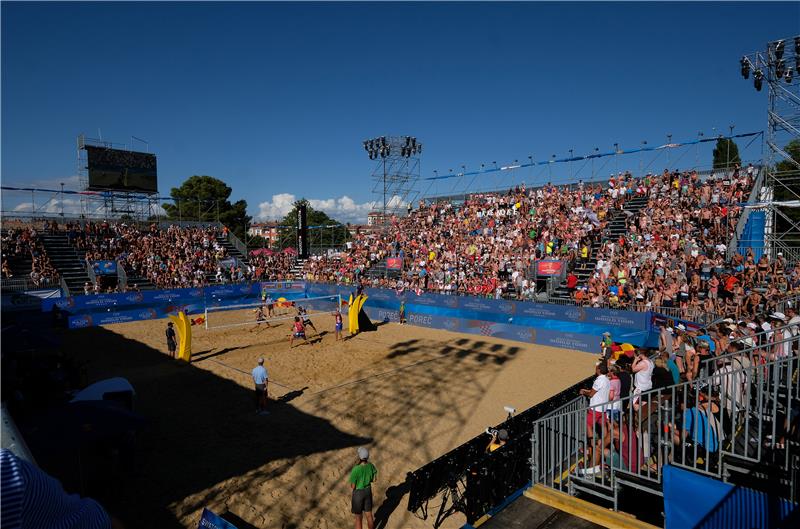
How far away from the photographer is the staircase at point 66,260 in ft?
98.5

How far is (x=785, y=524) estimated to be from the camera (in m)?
4.98

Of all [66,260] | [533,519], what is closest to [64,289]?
[66,260]

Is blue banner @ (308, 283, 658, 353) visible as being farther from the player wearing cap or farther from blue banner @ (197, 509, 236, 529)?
blue banner @ (197, 509, 236, 529)

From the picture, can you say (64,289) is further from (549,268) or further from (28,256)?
(549,268)

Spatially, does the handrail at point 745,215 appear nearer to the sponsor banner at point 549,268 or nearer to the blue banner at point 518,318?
the blue banner at point 518,318

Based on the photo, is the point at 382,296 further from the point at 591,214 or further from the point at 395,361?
the point at 591,214

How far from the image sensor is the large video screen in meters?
38.0

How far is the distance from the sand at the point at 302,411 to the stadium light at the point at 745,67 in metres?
15.3

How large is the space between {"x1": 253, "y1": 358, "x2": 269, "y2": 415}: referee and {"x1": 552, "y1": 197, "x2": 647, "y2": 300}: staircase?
15.5 m

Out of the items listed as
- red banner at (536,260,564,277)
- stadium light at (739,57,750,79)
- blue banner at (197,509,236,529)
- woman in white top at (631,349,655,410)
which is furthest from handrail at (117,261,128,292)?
stadium light at (739,57,750,79)

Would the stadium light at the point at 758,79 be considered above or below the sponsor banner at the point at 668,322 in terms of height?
above

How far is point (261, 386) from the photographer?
12.2 m

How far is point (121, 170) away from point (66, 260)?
421 inches

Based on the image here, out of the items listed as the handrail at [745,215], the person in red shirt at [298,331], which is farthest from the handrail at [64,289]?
the handrail at [745,215]
